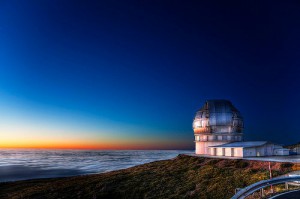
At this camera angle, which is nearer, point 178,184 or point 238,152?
point 178,184

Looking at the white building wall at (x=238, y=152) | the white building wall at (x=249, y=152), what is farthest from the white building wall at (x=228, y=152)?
the white building wall at (x=249, y=152)

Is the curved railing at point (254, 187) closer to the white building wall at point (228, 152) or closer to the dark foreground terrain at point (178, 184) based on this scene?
the dark foreground terrain at point (178, 184)

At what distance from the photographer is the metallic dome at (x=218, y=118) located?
49.7 m

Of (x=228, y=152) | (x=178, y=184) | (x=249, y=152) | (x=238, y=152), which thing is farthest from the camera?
(x=228, y=152)

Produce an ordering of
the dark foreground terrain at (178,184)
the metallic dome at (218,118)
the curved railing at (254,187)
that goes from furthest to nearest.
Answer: the metallic dome at (218,118), the dark foreground terrain at (178,184), the curved railing at (254,187)

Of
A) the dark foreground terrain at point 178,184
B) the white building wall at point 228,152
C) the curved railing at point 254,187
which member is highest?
the curved railing at point 254,187

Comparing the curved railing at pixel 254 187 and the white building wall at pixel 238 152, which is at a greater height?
the curved railing at pixel 254 187

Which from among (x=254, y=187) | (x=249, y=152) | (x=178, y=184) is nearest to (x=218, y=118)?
(x=249, y=152)

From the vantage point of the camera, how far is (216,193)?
68.4ft

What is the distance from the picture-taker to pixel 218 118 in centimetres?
4981

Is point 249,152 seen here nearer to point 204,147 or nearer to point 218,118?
point 218,118

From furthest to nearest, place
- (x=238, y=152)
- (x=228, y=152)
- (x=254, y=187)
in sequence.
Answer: (x=228, y=152), (x=238, y=152), (x=254, y=187)

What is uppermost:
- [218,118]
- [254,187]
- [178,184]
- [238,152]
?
[218,118]

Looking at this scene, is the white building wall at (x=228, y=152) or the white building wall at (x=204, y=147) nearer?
the white building wall at (x=228, y=152)
